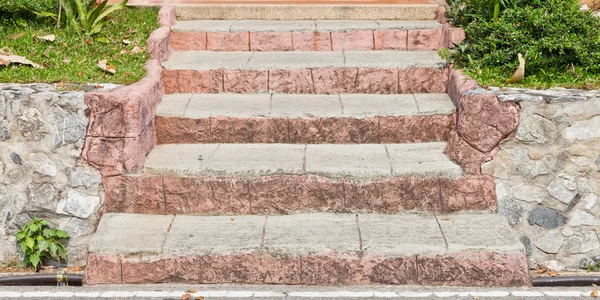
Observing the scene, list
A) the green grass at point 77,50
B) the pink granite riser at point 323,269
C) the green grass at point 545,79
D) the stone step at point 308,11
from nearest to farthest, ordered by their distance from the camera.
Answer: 1. the pink granite riser at point 323,269
2. the green grass at point 545,79
3. the green grass at point 77,50
4. the stone step at point 308,11

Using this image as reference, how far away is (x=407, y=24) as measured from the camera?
711cm

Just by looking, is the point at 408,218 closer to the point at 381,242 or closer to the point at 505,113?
the point at 381,242

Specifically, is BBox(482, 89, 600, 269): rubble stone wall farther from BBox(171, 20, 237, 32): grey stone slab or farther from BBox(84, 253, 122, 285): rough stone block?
BBox(171, 20, 237, 32): grey stone slab

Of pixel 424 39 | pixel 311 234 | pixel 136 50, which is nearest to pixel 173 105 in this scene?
pixel 136 50

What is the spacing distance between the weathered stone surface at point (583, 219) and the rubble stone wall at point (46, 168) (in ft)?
11.1

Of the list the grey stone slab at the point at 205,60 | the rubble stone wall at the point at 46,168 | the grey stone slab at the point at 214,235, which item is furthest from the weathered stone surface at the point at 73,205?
the grey stone slab at the point at 205,60

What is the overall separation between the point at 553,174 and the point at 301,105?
2026mm

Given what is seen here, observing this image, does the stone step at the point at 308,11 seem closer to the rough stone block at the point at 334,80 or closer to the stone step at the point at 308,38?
the stone step at the point at 308,38

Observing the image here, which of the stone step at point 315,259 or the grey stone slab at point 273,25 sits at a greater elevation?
the grey stone slab at point 273,25

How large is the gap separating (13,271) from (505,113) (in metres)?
3.61

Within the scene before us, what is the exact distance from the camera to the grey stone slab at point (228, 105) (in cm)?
571

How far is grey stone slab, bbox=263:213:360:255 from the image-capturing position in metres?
4.66

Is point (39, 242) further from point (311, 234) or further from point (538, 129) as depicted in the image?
point (538, 129)

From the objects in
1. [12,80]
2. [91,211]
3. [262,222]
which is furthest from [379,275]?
[12,80]
